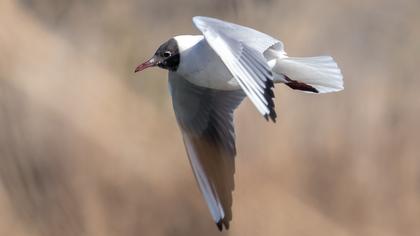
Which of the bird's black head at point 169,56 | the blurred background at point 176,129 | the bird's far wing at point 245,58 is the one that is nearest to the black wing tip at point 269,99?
the bird's far wing at point 245,58

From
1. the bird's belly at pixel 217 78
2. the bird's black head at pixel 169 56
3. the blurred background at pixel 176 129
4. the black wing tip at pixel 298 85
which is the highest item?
the bird's black head at pixel 169 56

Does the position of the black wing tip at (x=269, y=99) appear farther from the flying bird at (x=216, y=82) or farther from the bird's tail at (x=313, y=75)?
the bird's tail at (x=313, y=75)

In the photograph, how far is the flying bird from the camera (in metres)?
3.29

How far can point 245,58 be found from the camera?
316 centimetres

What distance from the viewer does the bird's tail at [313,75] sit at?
3.51 metres

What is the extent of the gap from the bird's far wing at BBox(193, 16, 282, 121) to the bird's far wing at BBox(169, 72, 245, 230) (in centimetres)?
32

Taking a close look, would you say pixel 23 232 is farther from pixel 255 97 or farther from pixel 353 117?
pixel 255 97

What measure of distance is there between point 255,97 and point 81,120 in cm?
126

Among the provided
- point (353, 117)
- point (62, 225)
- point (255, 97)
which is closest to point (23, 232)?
point (62, 225)

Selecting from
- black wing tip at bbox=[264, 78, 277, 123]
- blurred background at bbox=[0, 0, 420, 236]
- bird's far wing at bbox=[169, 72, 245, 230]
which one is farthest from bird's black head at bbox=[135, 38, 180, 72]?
blurred background at bbox=[0, 0, 420, 236]

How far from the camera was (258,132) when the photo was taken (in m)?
4.34

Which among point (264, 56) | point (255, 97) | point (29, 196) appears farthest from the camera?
point (29, 196)

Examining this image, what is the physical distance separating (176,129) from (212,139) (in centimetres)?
68

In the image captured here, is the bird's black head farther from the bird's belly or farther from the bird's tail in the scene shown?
→ the bird's tail
